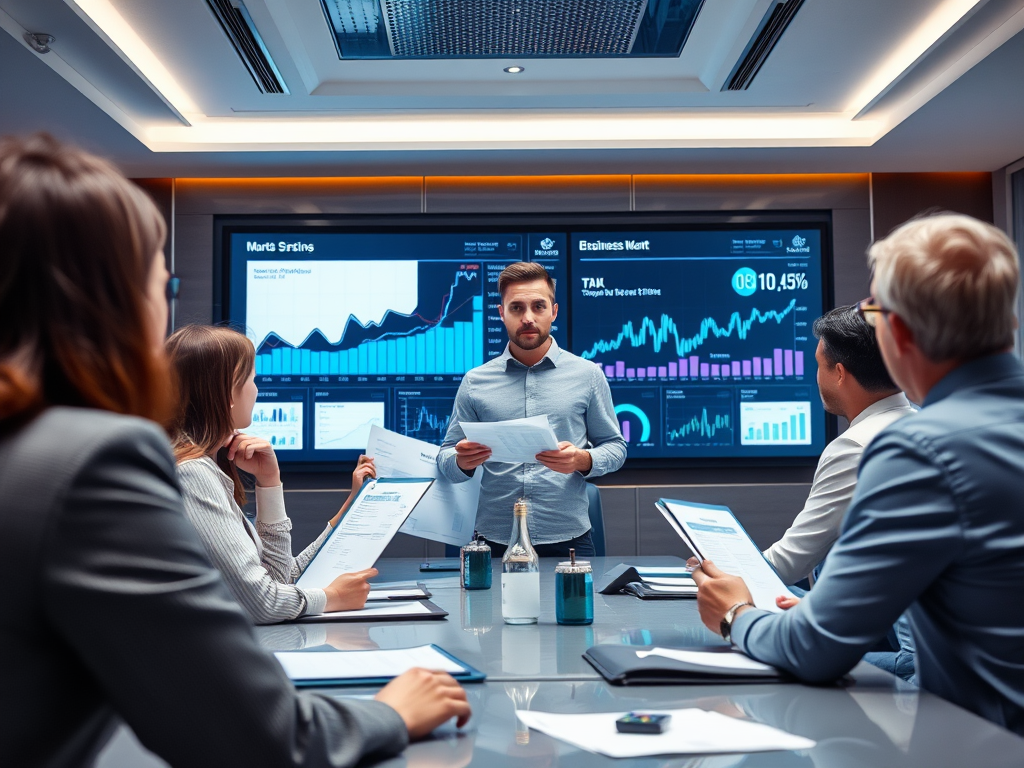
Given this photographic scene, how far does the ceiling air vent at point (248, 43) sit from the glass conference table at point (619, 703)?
7.49ft

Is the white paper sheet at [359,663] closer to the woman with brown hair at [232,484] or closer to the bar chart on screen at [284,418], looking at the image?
the woman with brown hair at [232,484]

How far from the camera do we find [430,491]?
247 centimetres

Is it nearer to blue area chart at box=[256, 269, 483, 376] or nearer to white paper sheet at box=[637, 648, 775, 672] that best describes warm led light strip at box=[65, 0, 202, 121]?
blue area chart at box=[256, 269, 483, 376]

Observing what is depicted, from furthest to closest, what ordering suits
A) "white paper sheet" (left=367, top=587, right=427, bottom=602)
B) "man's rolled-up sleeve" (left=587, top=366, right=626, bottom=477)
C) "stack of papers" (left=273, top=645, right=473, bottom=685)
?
"man's rolled-up sleeve" (left=587, top=366, right=626, bottom=477) < "white paper sheet" (left=367, top=587, right=427, bottom=602) < "stack of papers" (left=273, top=645, right=473, bottom=685)

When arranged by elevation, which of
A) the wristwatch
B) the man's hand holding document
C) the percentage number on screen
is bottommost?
the wristwatch

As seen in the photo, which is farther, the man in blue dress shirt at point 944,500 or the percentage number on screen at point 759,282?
the percentage number on screen at point 759,282

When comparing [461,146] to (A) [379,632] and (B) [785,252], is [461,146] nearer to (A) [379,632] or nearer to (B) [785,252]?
(B) [785,252]

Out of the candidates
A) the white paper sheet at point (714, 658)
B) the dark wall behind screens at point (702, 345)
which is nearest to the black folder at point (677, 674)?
the white paper sheet at point (714, 658)

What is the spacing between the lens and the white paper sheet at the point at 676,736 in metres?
0.92

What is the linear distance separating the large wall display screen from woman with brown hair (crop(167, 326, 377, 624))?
2.27 m

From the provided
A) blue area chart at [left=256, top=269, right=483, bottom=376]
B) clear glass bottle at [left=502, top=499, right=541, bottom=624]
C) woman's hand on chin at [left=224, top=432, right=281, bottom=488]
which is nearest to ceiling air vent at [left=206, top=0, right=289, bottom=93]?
blue area chart at [left=256, top=269, right=483, bottom=376]

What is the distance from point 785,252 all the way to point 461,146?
5.78 feet

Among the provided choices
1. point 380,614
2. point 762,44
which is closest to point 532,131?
point 762,44

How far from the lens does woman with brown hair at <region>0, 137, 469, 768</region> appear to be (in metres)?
0.60
